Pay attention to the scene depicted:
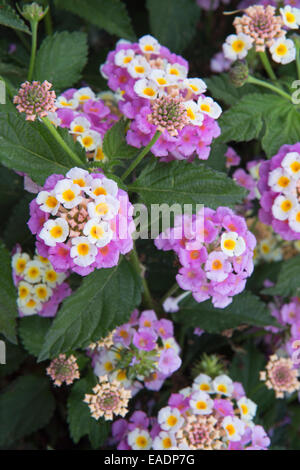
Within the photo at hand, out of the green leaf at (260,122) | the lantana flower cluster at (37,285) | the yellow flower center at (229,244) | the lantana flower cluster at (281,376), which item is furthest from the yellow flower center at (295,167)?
the lantana flower cluster at (37,285)

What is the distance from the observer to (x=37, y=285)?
1.43m

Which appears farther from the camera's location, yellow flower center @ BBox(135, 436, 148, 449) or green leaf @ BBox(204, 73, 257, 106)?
green leaf @ BBox(204, 73, 257, 106)

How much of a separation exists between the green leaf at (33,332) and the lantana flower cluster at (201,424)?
36 cm

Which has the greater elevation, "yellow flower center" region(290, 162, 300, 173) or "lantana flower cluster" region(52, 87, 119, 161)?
"lantana flower cluster" region(52, 87, 119, 161)

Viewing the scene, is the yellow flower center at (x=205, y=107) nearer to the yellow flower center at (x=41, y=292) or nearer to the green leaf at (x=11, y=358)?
the yellow flower center at (x=41, y=292)

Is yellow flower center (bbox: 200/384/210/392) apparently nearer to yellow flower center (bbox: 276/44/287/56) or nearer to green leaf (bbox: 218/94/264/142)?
green leaf (bbox: 218/94/264/142)

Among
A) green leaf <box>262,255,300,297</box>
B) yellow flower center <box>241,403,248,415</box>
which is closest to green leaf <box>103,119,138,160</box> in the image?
green leaf <box>262,255,300,297</box>

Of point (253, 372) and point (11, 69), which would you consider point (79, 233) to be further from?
point (253, 372)

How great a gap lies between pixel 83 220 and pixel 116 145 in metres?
0.26

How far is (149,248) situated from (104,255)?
587mm

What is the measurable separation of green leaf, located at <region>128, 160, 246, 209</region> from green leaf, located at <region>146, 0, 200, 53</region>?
876 millimetres

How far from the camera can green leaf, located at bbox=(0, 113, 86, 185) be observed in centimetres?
110

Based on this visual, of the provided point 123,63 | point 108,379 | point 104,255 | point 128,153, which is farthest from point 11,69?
point 108,379

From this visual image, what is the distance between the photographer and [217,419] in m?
1.33
